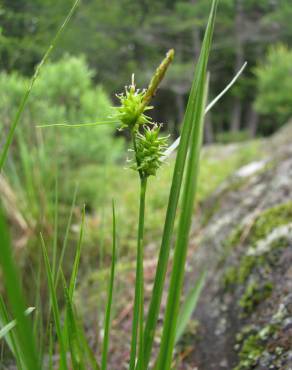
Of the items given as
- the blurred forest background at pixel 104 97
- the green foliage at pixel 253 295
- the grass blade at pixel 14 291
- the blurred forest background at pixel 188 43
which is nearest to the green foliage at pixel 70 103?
the blurred forest background at pixel 104 97

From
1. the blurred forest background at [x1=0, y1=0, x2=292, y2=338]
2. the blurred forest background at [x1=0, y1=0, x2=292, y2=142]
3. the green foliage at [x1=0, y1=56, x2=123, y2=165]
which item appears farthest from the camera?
the blurred forest background at [x1=0, y1=0, x2=292, y2=142]

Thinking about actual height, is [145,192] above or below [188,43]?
below

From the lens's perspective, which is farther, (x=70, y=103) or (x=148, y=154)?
(x=70, y=103)

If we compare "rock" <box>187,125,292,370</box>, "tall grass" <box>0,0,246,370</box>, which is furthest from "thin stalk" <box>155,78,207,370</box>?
"rock" <box>187,125,292,370</box>

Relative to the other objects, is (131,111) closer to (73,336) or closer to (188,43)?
(73,336)

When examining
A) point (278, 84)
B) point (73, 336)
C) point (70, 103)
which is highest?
point (278, 84)

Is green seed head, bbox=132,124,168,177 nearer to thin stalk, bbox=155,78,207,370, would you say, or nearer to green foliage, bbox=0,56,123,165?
thin stalk, bbox=155,78,207,370

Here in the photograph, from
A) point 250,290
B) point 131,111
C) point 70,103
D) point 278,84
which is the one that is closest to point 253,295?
point 250,290

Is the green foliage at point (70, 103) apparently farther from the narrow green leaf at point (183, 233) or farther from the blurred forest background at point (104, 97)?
the narrow green leaf at point (183, 233)
